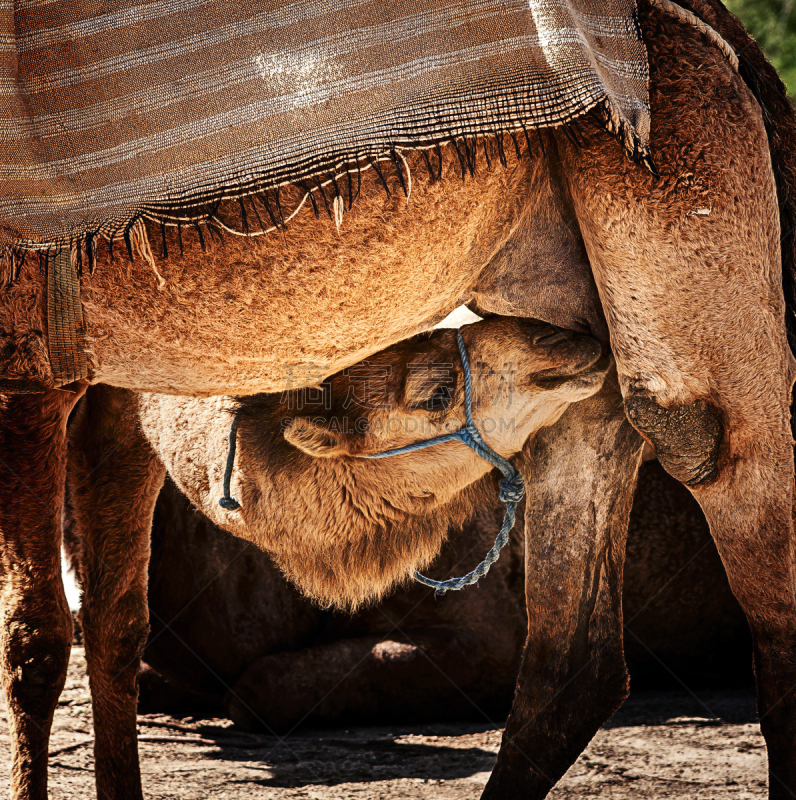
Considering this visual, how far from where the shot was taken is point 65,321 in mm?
1845

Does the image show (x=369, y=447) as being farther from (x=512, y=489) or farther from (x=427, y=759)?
(x=427, y=759)

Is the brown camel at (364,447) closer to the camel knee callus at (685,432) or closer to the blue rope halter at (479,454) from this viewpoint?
the blue rope halter at (479,454)

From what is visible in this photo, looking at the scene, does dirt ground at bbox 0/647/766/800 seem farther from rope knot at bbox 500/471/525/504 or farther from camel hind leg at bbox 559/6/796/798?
rope knot at bbox 500/471/525/504

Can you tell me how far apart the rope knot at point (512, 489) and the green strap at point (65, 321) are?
4.14 feet

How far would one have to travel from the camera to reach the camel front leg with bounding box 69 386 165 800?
284 cm

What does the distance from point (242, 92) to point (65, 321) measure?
616 millimetres

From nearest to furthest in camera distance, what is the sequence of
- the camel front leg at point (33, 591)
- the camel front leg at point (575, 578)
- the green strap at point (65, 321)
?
the green strap at point (65, 321) < the camel front leg at point (33, 591) < the camel front leg at point (575, 578)

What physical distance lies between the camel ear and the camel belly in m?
0.39

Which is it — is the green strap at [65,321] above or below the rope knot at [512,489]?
above

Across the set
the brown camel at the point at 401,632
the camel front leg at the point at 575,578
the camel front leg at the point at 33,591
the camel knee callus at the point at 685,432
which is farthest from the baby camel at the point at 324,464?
the brown camel at the point at 401,632

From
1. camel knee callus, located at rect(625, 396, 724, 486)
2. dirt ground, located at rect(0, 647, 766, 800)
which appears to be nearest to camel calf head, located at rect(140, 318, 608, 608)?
camel knee callus, located at rect(625, 396, 724, 486)

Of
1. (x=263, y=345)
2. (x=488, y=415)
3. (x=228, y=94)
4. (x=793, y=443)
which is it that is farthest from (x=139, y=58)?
(x=793, y=443)

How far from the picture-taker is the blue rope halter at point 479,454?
2.49 m

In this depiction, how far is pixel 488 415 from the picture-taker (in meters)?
2.48
